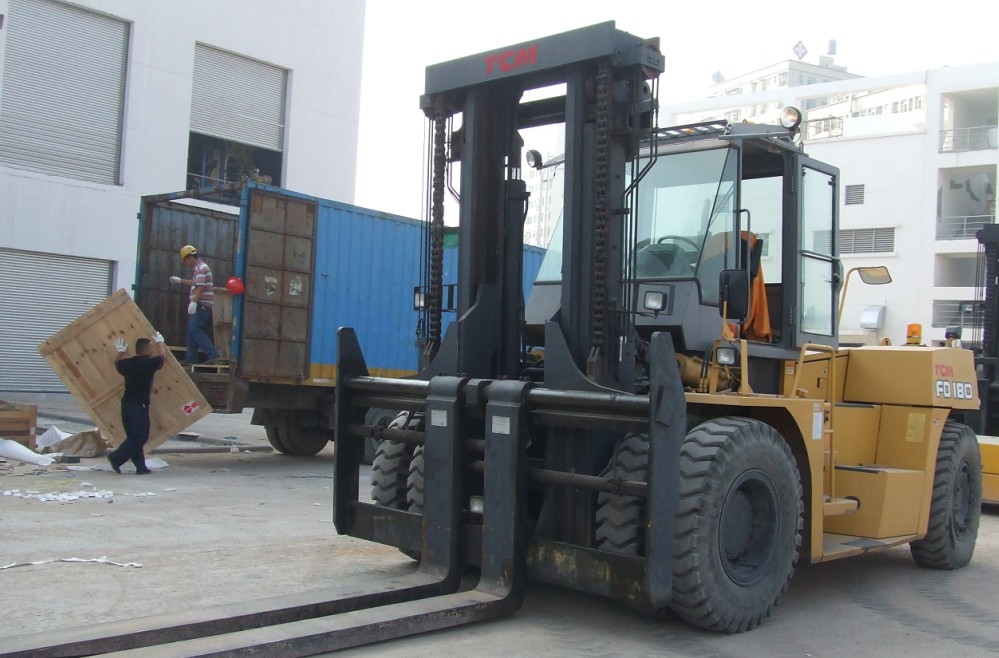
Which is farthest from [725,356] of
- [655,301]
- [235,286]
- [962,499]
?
[235,286]

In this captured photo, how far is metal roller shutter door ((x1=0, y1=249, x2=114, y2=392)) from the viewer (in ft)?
65.8

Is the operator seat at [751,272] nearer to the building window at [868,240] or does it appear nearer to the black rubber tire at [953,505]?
the black rubber tire at [953,505]

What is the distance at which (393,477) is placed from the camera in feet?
20.6

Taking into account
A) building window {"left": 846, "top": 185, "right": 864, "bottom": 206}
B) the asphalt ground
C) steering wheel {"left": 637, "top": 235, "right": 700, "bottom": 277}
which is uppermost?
building window {"left": 846, "top": 185, "right": 864, "bottom": 206}

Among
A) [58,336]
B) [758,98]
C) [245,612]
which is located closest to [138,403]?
[58,336]

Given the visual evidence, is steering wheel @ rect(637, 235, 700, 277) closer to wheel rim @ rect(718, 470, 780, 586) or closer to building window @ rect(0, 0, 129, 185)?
wheel rim @ rect(718, 470, 780, 586)

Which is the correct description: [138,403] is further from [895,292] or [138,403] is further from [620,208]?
[895,292]

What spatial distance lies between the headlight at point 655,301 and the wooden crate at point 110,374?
752cm

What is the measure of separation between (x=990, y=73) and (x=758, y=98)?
15009mm

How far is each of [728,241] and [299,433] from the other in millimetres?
9248

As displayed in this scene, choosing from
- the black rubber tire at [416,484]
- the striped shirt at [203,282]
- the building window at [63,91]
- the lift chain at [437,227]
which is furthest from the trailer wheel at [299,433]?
the building window at [63,91]

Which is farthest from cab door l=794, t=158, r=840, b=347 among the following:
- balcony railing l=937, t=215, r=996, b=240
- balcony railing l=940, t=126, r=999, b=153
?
balcony railing l=940, t=126, r=999, b=153

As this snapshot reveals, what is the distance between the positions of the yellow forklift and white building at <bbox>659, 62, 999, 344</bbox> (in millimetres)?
34176

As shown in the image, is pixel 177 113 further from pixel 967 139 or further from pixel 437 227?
pixel 967 139
